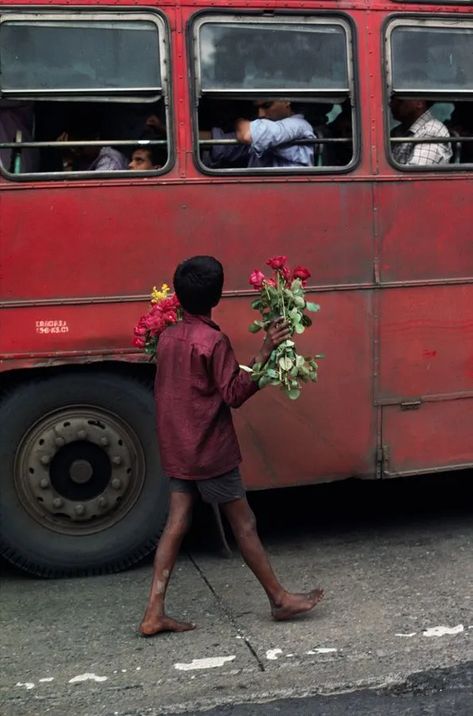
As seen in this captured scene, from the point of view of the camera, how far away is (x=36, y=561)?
216 inches

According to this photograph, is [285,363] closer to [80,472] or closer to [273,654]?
[273,654]

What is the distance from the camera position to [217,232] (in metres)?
5.51

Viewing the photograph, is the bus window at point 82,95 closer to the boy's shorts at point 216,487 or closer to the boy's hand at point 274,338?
the boy's hand at point 274,338

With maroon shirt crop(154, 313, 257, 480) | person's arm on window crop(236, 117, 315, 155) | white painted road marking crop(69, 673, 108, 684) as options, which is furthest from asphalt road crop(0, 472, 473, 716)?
person's arm on window crop(236, 117, 315, 155)

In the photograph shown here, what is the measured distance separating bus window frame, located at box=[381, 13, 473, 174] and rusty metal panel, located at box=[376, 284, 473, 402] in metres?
0.65

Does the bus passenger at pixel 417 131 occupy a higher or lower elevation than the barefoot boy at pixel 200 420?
higher

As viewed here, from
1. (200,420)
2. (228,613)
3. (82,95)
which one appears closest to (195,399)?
(200,420)

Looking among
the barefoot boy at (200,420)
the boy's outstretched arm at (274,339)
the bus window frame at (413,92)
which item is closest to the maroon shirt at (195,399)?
the barefoot boy at (200,420)

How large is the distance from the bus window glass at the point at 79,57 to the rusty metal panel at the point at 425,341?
1.74m

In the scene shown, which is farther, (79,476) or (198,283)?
(79,476)

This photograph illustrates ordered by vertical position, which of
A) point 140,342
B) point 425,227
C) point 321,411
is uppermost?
point 425,227

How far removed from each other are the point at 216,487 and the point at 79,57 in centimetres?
232

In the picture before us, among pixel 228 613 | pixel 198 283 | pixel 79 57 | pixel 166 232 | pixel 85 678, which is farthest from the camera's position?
pixel 166 232

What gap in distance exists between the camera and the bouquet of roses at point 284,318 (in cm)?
432
